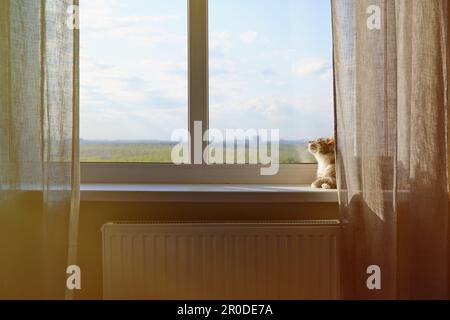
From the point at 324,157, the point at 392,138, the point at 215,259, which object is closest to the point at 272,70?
the point at 324,157

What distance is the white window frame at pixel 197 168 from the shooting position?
60.5 inches

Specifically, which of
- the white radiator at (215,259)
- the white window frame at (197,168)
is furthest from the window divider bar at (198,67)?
the white radiator at (215,259)

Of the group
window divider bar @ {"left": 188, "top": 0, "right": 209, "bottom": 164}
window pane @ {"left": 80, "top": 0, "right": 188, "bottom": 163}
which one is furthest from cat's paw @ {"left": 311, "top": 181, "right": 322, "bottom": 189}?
window pane @ {"left": 80, "top": 0, "right": 188, "bottom": 163}

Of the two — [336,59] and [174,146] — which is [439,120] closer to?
[336,59]

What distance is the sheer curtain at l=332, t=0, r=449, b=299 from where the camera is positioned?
1.22 meters

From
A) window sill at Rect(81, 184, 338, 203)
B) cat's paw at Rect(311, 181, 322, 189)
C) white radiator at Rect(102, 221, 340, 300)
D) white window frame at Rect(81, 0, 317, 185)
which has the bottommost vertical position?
white radiator at Rect(102, 221, 340, 300)

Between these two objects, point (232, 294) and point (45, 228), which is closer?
point (45, 228)

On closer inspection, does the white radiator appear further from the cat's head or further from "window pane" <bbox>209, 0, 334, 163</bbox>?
"window pane" <bbox>209, 0, 334, 163</bbox>

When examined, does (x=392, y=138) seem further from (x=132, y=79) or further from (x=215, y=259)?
(x=132, y=79)

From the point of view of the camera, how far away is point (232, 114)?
1.56 meters

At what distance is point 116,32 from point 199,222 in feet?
2.60

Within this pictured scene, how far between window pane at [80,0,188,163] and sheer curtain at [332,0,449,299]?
63cm

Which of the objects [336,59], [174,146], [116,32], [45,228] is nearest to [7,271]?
[45,228]
